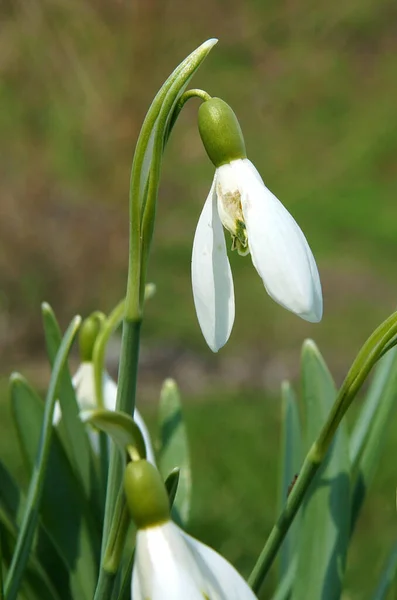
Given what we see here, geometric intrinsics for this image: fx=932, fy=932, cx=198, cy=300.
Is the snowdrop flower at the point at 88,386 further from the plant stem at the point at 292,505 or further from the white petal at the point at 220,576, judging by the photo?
the white petal at the point at 220,576

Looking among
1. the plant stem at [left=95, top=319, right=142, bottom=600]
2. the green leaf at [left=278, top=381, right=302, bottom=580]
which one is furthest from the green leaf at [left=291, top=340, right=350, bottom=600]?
the plant stem at [left=95, top=319, right=142, bottom=600]

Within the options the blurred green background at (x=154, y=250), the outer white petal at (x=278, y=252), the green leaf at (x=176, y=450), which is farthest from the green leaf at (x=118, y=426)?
the blurred green background at (x=154, y=250)

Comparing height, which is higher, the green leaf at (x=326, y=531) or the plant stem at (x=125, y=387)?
the plant stem at (x=125, y=387)

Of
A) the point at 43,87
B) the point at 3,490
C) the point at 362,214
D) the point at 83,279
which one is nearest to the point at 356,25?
the point at 362,214

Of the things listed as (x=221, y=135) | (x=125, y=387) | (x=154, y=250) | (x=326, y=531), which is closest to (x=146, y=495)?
(x=125, y=387)

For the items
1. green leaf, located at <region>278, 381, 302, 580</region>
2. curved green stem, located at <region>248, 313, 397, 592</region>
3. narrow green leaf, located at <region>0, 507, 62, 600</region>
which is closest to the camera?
curved green stem, located at <region>248, 313, 397, 592</region>

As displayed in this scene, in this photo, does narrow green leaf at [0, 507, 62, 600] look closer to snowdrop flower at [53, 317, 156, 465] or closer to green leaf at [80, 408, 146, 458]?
snowdrop flower at [53, 317, 156, 465]
